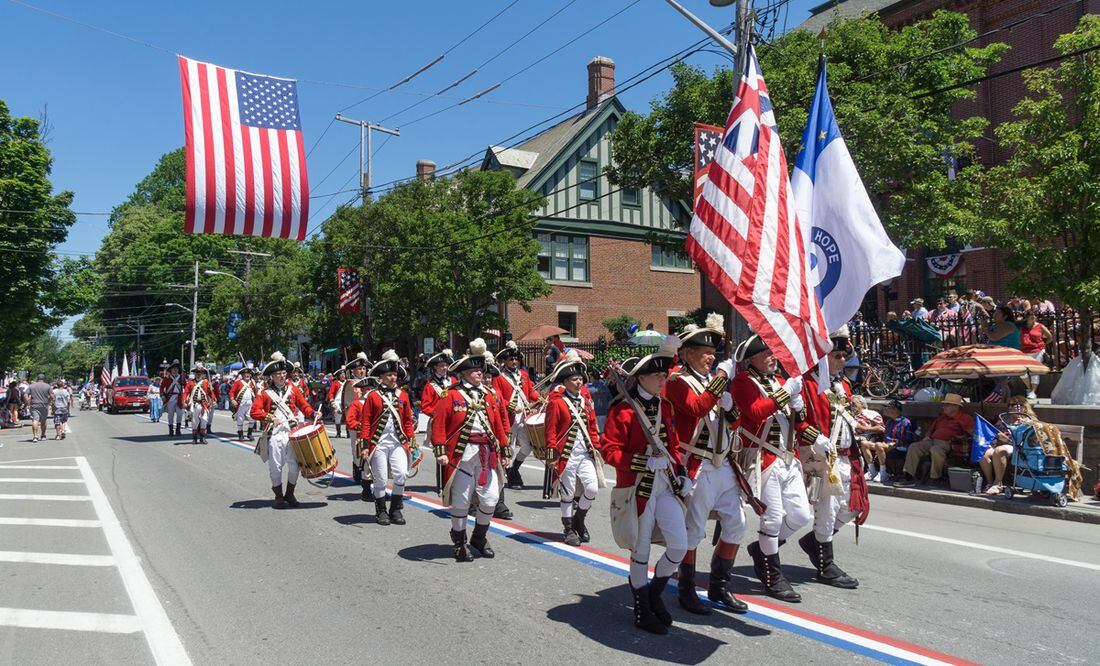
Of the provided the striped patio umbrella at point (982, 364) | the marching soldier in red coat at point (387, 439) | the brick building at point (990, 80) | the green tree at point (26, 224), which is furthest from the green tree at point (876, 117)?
the green tree at point (26, 224)

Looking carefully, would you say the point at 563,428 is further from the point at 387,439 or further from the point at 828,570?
the point at 828,570

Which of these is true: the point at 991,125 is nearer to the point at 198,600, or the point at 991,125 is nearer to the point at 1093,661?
the point at 1093,661

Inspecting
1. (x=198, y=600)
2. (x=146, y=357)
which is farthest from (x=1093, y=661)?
(x=146, y=357)

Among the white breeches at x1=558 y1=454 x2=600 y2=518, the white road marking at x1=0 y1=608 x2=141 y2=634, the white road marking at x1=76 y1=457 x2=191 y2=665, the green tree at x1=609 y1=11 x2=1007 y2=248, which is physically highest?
the green tree at x1=609 y1=11 x2=1007 y2=248

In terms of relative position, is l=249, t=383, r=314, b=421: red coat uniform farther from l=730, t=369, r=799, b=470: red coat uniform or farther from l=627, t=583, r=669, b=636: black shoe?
l=730, t=369, r=799, b=470: red coat uniform

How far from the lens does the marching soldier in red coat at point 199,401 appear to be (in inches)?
827

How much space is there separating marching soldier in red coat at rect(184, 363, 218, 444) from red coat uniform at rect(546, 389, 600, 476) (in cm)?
1505

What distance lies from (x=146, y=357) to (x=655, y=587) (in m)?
81.0

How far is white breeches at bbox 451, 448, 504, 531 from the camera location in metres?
7.41

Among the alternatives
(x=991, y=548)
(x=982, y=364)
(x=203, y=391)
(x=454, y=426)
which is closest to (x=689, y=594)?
(x=454, y=426)

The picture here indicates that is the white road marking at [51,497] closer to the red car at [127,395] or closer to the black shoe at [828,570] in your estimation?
the black shoe at [828,570]

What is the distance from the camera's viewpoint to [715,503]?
5.60 metres

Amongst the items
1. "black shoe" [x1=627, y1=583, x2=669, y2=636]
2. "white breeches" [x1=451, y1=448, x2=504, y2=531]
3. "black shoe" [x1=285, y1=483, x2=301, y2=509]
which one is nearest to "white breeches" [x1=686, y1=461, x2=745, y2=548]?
"black shoe" [x1=627, y1=583, x2=669, y2=636]

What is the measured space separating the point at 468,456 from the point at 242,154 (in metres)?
9.12
